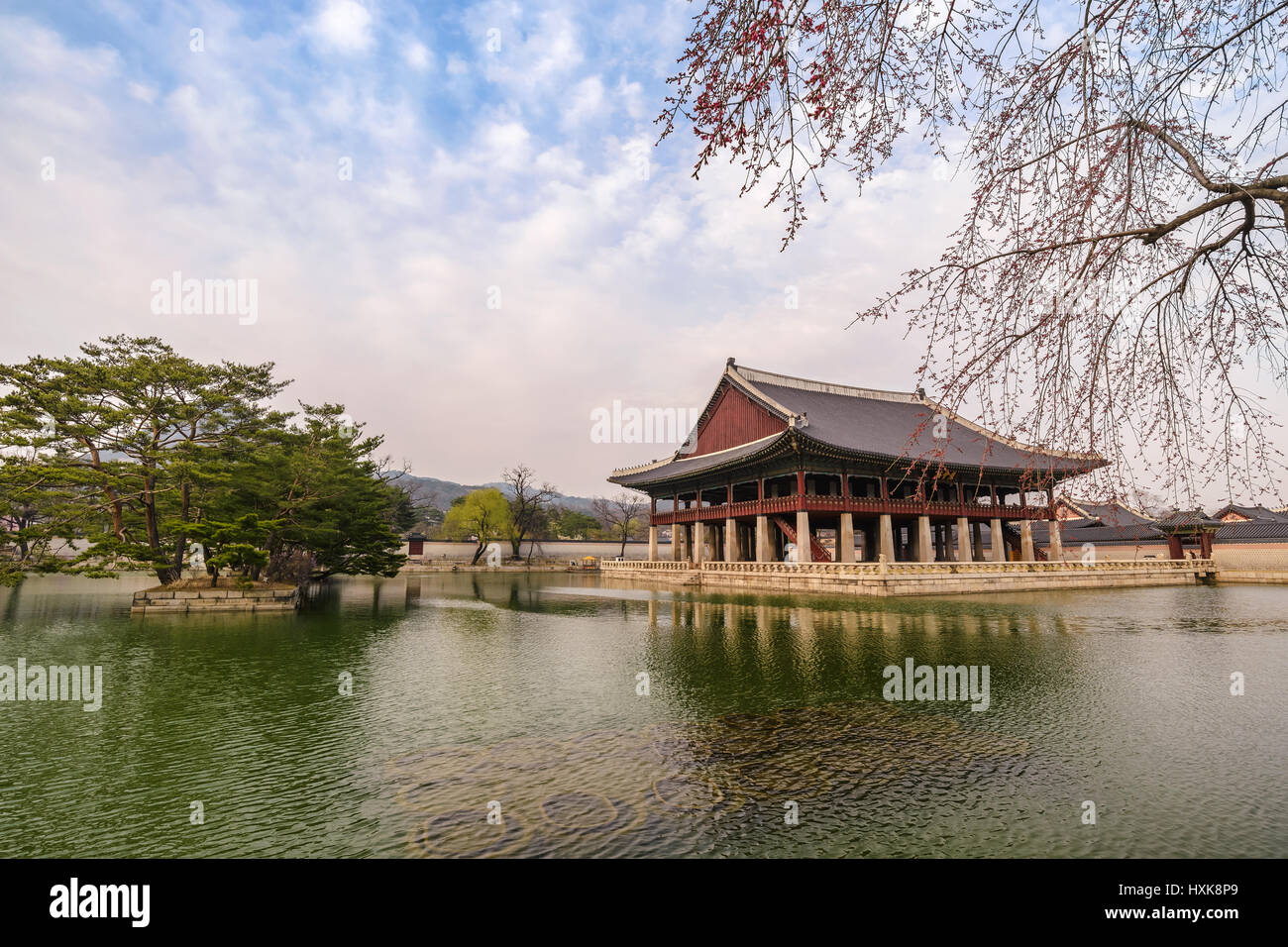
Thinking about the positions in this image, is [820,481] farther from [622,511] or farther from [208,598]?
[622,511]

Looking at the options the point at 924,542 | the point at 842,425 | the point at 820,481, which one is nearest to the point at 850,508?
the point at 924,542

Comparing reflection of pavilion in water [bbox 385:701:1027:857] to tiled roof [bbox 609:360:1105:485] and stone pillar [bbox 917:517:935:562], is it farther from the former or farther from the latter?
stone pillar [bbox 917:517:935:562]

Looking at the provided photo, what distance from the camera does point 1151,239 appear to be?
4.11 meters

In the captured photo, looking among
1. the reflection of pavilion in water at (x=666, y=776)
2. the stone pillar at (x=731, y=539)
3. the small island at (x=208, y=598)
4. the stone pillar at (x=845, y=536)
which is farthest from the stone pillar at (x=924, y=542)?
the small island at (x=208, y=598)

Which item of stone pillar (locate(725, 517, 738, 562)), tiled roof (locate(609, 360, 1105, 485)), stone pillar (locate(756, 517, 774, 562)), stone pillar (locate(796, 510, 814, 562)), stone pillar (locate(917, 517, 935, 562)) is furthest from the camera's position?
stone pillar (locate(725, 517, 738, 562))

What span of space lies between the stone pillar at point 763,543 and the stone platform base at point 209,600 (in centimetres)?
2243

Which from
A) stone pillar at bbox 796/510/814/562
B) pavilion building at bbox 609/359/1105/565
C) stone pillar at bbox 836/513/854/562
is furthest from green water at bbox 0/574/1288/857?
stone pillar at bbox 836/513/854/562

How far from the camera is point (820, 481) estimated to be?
127ft

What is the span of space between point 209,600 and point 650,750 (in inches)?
802

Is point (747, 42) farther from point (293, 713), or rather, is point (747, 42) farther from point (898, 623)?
point (898, 623)

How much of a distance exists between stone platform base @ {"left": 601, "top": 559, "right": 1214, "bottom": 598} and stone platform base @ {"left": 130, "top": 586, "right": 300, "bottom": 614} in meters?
20.4

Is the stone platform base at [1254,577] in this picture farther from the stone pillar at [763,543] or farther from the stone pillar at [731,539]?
the stone pillar at [731,539]

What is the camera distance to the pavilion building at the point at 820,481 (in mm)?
32688

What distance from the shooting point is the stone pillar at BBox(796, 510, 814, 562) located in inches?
1241
